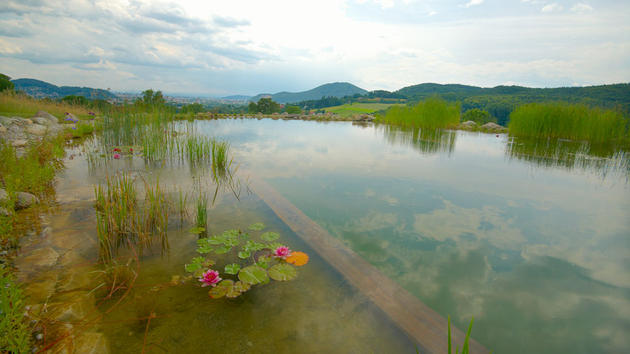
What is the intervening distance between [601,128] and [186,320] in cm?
1072

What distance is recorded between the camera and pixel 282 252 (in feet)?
6.29

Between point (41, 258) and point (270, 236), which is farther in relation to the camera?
point (270, 236)

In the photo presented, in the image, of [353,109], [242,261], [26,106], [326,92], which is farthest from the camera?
[326,92]

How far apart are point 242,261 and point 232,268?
0.13 meters

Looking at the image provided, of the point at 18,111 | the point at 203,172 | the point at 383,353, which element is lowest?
the point at 383,353

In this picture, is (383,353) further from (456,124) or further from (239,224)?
(456,124)

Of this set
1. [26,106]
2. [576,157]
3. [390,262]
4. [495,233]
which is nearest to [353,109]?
[576,157]

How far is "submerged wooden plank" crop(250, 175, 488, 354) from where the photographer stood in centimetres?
132

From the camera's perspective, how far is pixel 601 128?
7551mm

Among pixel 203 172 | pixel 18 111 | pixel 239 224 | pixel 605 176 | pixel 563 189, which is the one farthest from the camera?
pixel 18 111

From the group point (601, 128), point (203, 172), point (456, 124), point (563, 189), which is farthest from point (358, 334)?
point (456, 124)

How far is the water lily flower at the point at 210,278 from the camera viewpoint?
1609mm

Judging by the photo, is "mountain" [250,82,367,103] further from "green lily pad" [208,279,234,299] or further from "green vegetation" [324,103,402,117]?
"green lily pad" [208,279,234,299]

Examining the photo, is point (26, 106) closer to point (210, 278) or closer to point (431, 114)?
point (210, 278)
